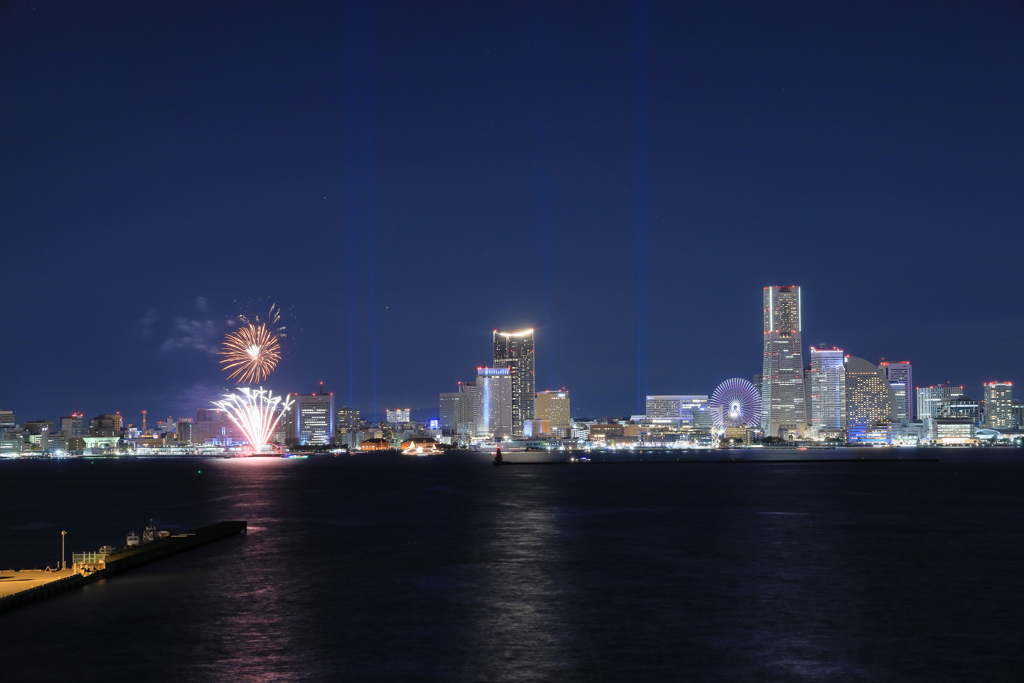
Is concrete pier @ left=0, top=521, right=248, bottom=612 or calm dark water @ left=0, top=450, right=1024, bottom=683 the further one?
concrete pier @ left=0, top=521, right=248, bottom=612

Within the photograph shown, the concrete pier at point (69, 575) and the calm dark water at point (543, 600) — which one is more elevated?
the concrete pier at point (69, 575)

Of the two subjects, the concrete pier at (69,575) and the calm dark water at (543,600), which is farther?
the concrete pier at (69,575)

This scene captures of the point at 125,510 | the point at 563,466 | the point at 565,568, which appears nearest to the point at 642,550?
the point at 565,568

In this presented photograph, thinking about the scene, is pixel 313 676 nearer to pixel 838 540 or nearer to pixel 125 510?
pixel 838 540

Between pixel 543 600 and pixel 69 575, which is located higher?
pixel 69 575

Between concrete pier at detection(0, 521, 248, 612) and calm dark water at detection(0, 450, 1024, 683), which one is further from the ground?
concrete pier at detection(0, 521, 248, 612)
